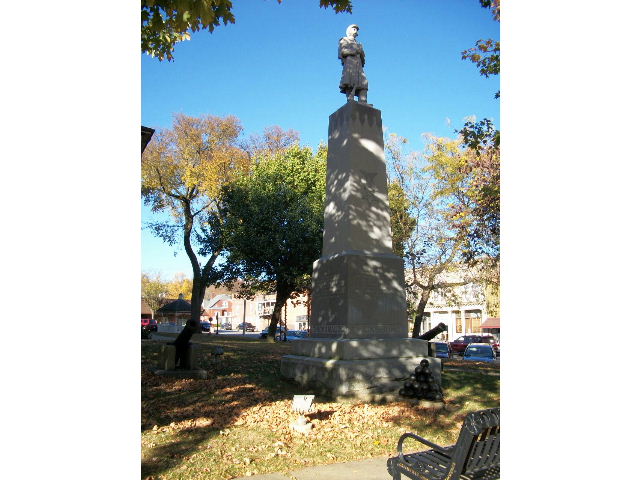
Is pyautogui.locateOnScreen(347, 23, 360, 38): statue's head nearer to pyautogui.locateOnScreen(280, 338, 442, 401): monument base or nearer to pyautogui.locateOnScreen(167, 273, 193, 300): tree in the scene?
pyautogui.locateOnScreen(280, 338, 442, 401): monument base

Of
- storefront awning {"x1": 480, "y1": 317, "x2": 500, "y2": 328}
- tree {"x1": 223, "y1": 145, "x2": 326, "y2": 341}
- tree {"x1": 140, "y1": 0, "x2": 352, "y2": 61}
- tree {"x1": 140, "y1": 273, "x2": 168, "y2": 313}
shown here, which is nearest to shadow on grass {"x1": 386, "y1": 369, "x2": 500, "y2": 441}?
tree {"x1": 140, "y1": 0, "x2": 352, "y2": 61}

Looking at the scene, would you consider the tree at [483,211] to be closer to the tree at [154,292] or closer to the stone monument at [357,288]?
the stone monument at [357,288]

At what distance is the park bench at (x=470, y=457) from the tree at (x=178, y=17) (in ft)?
14.2

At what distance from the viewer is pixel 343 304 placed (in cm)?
1060

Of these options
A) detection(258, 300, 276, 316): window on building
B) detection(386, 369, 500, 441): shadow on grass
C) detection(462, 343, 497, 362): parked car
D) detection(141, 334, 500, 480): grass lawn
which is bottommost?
detection(258, 300, 276, 316): window on building

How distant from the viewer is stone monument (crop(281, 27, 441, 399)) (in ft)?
33.1

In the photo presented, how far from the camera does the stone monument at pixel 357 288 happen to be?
10.1 m

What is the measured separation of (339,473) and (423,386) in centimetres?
462

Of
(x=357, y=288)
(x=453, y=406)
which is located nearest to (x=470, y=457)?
(x=453, y=406)

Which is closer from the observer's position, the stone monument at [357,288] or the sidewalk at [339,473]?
the sidewalk at [339,473]

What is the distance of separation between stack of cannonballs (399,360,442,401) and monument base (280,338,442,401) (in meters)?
0.30

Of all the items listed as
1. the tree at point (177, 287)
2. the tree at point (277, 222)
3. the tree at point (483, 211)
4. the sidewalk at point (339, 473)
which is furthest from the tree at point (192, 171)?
the tree at point (177, 287)
